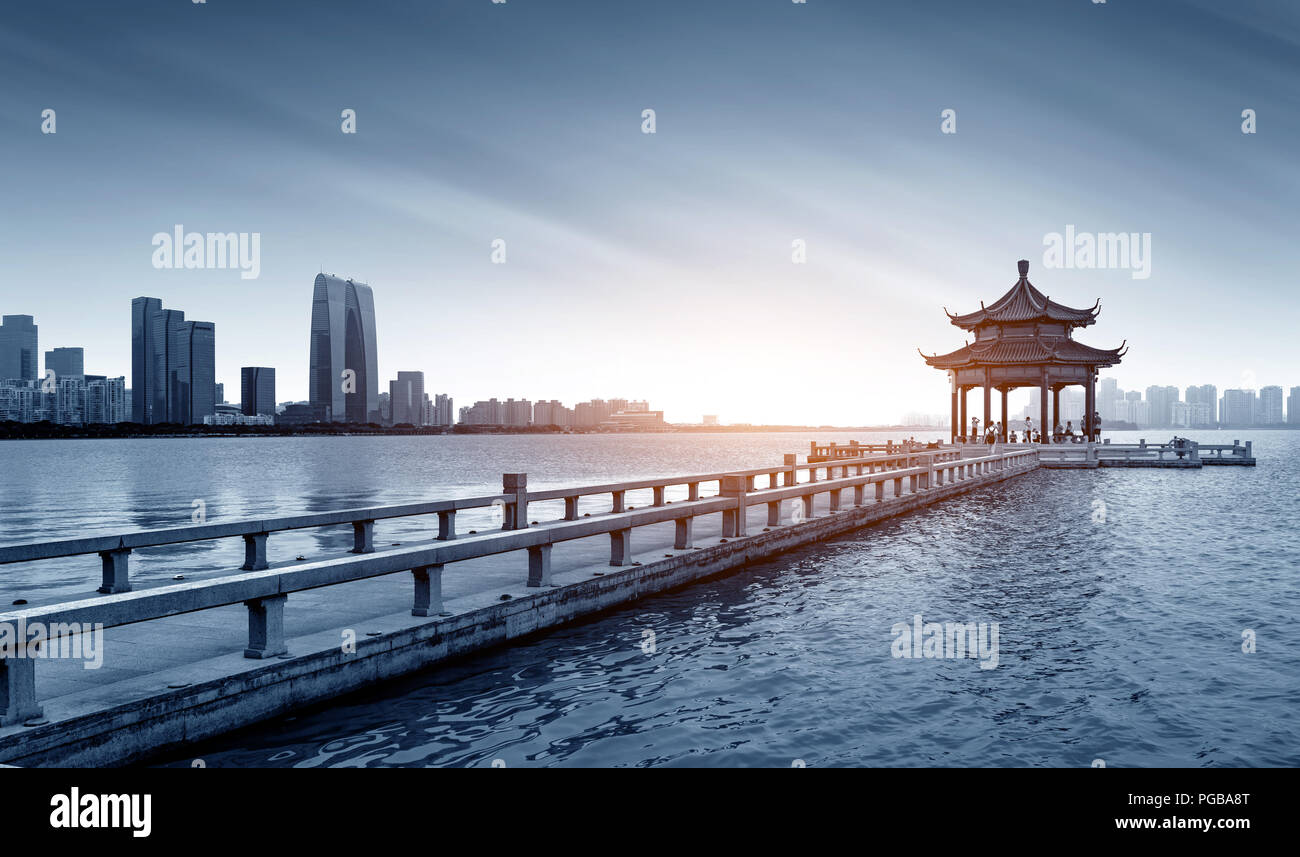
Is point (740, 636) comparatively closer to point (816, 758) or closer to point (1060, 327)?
point (816, 758)

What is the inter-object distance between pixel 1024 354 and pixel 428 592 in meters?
51.7

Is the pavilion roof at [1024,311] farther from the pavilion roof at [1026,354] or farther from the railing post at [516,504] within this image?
the railing post at [516,504]

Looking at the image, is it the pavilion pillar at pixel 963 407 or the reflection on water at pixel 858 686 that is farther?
the pavilion pillar at pixel 963 407

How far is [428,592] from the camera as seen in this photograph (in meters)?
8.23

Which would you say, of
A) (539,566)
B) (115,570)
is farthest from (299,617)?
(115,570)

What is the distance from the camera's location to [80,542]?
29.1 feet

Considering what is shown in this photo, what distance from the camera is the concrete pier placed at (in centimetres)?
525

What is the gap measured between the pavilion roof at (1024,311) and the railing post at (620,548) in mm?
50487

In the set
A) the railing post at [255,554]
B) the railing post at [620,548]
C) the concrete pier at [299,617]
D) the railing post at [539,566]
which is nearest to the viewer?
the concrete pier at [299,617]

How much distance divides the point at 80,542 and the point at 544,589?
4805mm

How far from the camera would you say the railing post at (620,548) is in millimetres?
11500

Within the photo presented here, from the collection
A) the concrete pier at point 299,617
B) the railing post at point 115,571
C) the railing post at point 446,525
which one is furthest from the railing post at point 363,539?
the railing post at point 115,571

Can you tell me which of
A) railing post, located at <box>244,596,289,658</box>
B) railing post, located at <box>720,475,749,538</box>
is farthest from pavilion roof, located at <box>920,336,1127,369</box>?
railing post, located at <box>244,596,289,658</box>

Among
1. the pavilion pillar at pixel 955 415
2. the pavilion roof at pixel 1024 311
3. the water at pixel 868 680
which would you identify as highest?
the pavilion roof at pixel 1024 311
